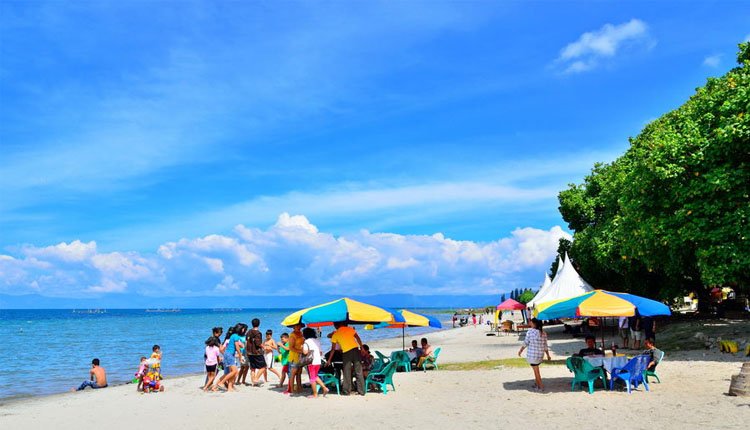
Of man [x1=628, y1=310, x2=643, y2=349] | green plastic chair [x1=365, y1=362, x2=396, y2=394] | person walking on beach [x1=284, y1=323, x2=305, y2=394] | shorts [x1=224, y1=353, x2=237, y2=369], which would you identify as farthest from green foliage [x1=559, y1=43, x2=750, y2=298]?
shorts [x1=224, y1=353, x2=237, y2=369]

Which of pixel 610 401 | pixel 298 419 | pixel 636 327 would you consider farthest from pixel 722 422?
pixel 636 327

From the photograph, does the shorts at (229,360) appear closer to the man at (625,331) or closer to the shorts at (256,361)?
the shorts at (256,361)

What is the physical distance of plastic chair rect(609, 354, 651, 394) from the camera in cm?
1252

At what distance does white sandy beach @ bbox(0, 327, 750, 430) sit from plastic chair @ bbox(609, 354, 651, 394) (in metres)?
0.37

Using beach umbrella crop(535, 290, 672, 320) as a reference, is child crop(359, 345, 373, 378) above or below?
below

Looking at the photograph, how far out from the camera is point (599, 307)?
13109 millimetres

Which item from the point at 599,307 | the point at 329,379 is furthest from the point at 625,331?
the point at 329,379

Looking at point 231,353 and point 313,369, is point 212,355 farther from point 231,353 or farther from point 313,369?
point 313,369

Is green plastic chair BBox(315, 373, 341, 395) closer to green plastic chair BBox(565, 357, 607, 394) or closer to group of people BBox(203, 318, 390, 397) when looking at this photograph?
group of people BBox(203, 318, 390, 397)

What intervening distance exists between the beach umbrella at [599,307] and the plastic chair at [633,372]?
1.00 m

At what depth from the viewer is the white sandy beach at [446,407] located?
10375mm

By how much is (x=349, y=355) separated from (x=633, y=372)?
619cm

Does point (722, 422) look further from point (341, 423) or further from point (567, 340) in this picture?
point (567, 340)

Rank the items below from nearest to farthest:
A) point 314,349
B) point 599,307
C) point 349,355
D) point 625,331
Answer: point 599,307
point 314,349
point 349,355
point 625,331
